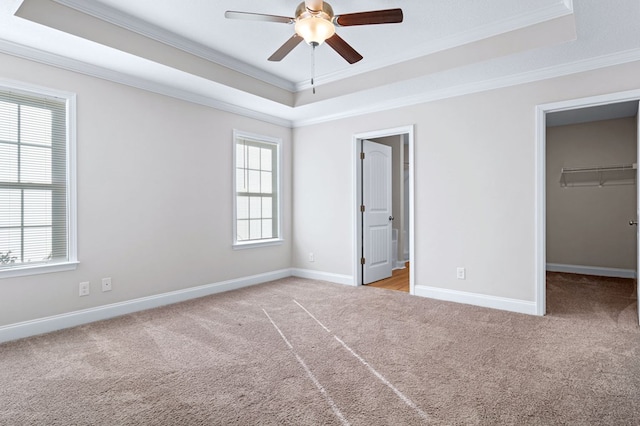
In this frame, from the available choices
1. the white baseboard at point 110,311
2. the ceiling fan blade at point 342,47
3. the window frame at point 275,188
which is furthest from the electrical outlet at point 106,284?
the ceiling fan blade at point 342,47

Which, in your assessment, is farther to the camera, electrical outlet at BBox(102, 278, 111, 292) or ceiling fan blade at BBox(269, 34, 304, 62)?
electrical outlet at BBox(102, 278, 111, 292)

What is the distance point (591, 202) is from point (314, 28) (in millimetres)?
5630

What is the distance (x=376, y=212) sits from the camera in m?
5.39

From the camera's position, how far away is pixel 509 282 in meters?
3.82

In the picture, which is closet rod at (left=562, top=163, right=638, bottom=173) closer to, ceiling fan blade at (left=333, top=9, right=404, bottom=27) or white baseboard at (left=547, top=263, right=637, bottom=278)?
white baseboard at (left=547, top=263, right=637, bottom=278)

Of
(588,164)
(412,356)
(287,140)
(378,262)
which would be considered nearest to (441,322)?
(412,356)

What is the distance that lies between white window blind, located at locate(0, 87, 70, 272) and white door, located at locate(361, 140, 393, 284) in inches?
138

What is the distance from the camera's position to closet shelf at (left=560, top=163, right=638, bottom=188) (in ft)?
17.9

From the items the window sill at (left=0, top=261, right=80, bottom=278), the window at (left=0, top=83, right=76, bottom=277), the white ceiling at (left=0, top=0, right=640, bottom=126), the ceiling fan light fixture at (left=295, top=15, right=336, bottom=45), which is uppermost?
the white ceiling at (left=0, top=0, right=640, bottom=126)

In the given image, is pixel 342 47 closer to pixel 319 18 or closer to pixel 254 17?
pixel 319 18

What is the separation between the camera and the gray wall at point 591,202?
5480 mm

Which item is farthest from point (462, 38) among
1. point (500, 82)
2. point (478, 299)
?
point (478, 299)

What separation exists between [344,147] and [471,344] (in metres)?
3.12

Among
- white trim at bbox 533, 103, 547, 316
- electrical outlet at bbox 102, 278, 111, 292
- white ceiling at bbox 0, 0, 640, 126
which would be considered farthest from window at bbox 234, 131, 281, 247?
white trim at bbox 533, 103, 547, 316
